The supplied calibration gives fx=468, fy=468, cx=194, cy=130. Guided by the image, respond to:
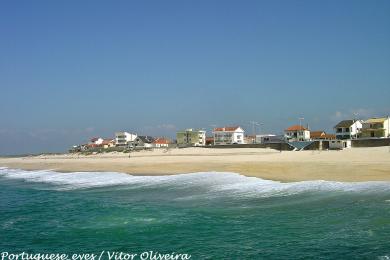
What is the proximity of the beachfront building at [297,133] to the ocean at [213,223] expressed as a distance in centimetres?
7893

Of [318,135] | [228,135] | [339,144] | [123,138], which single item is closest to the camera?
[339,144]

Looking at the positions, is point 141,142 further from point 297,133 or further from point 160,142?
point 297,133

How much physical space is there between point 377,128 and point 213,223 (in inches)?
2978

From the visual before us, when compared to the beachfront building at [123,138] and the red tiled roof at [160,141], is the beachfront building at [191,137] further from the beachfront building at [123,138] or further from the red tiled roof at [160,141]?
the beachfront building at [123,138]

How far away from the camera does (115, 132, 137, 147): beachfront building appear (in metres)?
150

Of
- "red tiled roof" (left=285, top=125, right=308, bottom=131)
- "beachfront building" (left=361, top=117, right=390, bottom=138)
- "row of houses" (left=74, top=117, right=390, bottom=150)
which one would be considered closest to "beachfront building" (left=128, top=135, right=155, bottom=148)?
"row of houses" (left=74, top=117, right=390, bottom=150)

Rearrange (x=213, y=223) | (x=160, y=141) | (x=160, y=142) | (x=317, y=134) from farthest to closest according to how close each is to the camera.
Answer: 1. (x=160, y=141)
2. (x=160, y=142)
3. (x=317, y=134)
4. (x=213, y=223)

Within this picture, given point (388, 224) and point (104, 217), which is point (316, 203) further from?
point (104, 217)

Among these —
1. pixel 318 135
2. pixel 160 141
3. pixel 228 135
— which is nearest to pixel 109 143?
pixel 160 141

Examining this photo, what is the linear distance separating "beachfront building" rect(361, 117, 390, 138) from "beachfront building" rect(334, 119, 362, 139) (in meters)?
1.55

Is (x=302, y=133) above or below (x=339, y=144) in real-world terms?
above

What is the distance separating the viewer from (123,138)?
151 m

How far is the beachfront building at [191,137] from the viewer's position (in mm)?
139250

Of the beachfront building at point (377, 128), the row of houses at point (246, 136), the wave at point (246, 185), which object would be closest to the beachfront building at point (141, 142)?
the row of houses at point (246, 136)
